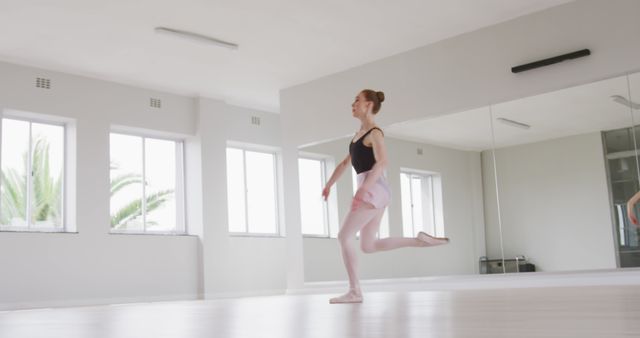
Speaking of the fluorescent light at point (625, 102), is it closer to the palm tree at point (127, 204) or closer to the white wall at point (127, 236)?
the white wall at point (127, 236)

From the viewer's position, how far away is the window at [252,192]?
36.2 feet

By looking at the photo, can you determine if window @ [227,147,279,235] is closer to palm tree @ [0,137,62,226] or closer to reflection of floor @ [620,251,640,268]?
palm tree @ [0,137,62,226]

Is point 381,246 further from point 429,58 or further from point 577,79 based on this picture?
point 429,58

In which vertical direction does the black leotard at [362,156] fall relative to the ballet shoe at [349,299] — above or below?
above

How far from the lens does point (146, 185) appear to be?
32.6 feet

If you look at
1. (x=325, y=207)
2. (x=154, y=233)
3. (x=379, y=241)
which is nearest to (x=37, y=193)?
(x=154, y=233)

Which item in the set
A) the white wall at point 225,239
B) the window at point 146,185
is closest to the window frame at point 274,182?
the white wall at point 225,239

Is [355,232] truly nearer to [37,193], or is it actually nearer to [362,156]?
[362,156]

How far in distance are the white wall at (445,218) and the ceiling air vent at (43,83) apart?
4.21m

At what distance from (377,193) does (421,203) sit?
4443 mm

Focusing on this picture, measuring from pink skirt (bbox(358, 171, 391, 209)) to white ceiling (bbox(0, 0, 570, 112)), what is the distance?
127 inches

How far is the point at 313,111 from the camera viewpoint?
974 cm

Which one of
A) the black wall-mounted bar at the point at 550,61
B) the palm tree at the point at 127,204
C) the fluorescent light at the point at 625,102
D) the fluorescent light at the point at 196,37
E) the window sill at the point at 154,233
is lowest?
the window sill at the point at 154,233

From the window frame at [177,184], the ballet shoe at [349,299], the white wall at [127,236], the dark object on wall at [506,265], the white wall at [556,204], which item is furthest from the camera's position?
the window frame at [177,184]
